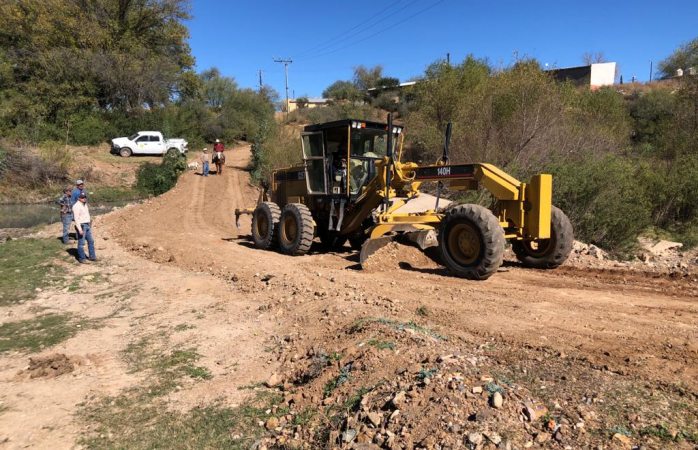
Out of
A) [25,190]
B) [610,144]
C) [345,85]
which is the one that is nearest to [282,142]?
[25,190]

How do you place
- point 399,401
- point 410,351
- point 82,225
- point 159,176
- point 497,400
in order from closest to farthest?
point 497,400
point 399,401
point 410,351
point 82,225
point 159,176

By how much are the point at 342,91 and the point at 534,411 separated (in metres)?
64.8

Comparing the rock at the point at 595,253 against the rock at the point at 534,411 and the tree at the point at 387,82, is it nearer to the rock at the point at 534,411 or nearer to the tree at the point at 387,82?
the rock at the point at 534,411

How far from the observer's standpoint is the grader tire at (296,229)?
10383 millimetres

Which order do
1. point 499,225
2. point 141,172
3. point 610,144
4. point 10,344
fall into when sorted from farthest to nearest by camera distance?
1. point 141,172
2. point 610,144
3. point 499,225
4. point 10,344

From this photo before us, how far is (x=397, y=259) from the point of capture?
28.5 feet

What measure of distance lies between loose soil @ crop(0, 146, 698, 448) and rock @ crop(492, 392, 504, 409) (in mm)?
26

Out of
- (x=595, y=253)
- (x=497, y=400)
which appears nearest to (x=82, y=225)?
(x=497, y=400)

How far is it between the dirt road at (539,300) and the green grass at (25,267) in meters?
1.79

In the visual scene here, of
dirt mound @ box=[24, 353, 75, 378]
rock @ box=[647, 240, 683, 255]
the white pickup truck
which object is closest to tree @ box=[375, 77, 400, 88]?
the white pickup truck

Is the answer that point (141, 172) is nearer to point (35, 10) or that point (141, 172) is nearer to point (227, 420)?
point (35, 10)

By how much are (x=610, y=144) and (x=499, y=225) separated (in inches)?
534

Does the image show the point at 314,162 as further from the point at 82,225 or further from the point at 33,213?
the point at 33,213

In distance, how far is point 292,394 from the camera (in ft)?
13.8
